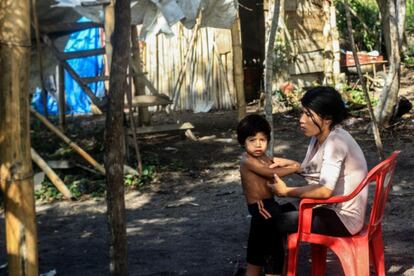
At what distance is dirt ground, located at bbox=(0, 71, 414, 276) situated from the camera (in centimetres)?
533

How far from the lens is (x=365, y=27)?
1698 cm

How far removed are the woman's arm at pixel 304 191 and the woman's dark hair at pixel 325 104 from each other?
1.41 ft

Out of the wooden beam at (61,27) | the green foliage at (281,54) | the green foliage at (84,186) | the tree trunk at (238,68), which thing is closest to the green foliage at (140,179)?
the green foliage at (84,186)

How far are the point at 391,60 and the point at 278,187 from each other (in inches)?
257

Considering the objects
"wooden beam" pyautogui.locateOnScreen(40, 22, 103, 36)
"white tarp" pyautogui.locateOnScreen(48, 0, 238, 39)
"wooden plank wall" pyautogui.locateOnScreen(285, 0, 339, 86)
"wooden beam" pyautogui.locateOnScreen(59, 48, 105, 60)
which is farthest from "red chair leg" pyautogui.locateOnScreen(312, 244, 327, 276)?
"wooden plank wall" pyautogui.locateOnScreen(285, 0, 339, 86)

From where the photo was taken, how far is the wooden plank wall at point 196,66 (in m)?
13.5

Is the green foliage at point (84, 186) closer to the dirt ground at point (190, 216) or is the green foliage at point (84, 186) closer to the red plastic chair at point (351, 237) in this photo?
the dirt ground at point (190, 216)

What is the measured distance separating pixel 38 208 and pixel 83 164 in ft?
4.25

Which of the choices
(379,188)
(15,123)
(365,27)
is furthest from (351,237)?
(365,27)

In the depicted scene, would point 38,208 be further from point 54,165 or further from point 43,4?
point 43,4

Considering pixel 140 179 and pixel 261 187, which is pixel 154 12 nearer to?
pixel 140 179

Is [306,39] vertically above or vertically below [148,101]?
above

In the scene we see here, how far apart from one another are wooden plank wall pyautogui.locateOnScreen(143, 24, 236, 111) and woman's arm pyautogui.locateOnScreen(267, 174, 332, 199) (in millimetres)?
9355

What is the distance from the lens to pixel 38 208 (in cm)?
781
